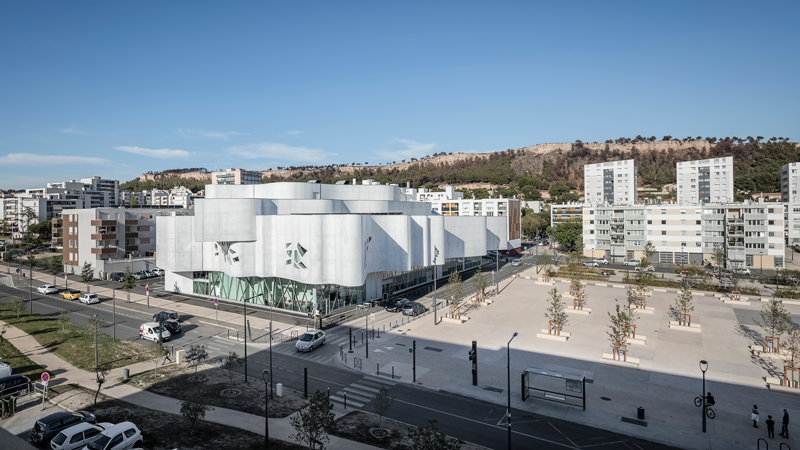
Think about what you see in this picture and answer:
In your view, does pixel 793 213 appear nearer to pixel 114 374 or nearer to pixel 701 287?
pixel 701 287

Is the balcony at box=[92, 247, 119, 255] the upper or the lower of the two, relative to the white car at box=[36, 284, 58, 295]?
upper

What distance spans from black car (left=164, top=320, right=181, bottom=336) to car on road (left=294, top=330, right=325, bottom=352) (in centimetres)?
1413

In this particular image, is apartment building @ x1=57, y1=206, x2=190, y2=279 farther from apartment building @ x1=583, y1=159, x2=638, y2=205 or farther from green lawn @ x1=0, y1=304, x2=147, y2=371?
apartment building @ x1=583, y1=159, x2=638, y2=205

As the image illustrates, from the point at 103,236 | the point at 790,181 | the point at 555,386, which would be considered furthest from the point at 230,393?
the point at 790,181

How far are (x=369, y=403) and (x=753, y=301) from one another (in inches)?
2275

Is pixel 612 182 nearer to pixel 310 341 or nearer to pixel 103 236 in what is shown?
pixel 310 341

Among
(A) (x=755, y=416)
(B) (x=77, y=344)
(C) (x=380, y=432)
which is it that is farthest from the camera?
(B) (x=77, y=344)

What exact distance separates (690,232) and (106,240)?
119m

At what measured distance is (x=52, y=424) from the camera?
22.3 meters

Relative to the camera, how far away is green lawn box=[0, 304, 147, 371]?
35.5 meters

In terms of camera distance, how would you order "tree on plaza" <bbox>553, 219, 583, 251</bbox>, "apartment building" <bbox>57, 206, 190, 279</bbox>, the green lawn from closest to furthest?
the green lawn, "apartment building" <bbox>57, 206, 190, 279</bbox>, "tree on plaza" <bbox>553, 219, 583, 251</bbox>

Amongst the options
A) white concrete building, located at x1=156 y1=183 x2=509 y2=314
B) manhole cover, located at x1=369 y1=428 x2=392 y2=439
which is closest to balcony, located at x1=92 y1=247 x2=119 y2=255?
white concrete building, located at x1=156 y1=183 x2=509 y2=314

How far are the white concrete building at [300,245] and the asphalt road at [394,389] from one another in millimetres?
6552

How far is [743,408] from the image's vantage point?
2648cm
